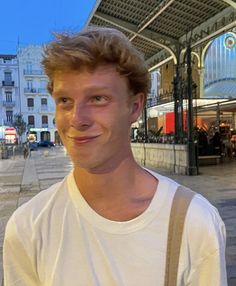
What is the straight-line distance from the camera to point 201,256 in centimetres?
105

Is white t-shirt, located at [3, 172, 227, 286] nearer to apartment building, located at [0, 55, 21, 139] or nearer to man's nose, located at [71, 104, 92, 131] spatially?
man's nose, located at [71, 104, 92, 131]

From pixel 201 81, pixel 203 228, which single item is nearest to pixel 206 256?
pixel 203 228

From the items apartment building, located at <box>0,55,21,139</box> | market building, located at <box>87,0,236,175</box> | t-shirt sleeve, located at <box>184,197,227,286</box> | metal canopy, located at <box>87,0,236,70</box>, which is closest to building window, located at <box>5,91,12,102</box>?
apartment building, located at <box>0,55,21,139</box>

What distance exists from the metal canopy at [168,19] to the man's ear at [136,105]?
16.8 m

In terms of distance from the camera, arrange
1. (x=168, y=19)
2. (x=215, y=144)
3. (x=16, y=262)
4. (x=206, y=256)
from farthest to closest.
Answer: (x=168, y=19), (x=215, y=144), (x=16, y=262), (x=206, y=256)

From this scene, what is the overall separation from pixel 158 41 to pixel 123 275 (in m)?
22.8

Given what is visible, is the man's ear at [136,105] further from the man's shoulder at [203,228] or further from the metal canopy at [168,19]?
the metal canopy at [168,19]

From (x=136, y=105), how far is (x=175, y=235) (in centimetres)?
38

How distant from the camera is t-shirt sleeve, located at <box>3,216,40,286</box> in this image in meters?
1.14

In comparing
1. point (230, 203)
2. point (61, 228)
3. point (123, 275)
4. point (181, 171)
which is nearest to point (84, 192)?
point (61, 228)

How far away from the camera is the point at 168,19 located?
66.3ft

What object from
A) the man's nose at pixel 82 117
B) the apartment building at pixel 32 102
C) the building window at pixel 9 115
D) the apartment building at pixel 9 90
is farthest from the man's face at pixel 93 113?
the building window at pixel 9 115

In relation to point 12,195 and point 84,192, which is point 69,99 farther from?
point 12,195

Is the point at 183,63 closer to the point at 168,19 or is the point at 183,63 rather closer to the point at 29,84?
the point at 168,19
